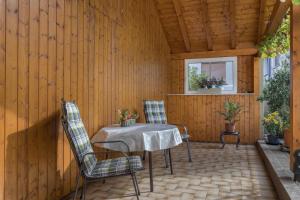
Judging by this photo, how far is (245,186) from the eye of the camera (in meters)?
2.83

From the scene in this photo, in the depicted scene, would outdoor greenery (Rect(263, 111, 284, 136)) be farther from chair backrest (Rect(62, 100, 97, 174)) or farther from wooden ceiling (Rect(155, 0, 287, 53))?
chair backrest (Rect(62, 100, 97, 174))

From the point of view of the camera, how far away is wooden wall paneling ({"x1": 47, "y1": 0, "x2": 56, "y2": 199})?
236 centimetres

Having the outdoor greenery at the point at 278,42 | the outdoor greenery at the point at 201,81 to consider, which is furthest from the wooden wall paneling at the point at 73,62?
the outdoor greenery at the point at 201,81

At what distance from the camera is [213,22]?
17.5ft

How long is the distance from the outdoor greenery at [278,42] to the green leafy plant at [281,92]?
1.00 ft

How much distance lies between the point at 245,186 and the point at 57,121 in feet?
7.12

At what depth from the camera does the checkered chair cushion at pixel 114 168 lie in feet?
7.08

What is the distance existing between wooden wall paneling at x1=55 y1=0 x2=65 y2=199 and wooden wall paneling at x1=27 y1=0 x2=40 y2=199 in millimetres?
271

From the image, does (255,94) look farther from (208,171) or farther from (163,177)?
(163,177)

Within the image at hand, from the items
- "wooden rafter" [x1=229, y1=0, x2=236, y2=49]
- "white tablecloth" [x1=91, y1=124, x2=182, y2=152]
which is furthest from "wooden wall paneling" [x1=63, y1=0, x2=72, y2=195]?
"wooden rafter" [x1=229, y1=0, x2=236, y2=49]

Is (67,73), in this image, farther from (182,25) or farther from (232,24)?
(232,24)

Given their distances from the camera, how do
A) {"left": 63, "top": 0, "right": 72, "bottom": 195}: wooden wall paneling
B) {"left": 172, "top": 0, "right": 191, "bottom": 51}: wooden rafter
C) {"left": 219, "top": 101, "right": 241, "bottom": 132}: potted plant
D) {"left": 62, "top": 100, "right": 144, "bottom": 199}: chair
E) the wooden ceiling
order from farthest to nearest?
{"left": 219, "top": 101, "right": 241, "bottom": 132}: potted plant < {"left": 172, "top": 0, "right": 191, "bottom": 51}: wooden rafter < the wooden ceiling < {"left": 63, "top": 0, "right": 72, "bottom": 195}: wooden wall paneling < {"left": 62, "top": 100, "right": 144, "bottom": 199}: chair

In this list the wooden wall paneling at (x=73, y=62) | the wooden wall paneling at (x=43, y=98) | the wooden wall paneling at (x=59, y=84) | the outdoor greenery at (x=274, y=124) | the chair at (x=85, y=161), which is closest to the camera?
the chair at (x=85, y=161)

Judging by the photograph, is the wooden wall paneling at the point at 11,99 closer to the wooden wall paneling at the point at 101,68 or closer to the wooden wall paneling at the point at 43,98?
the wooden wall paneling at the point at 43,98
